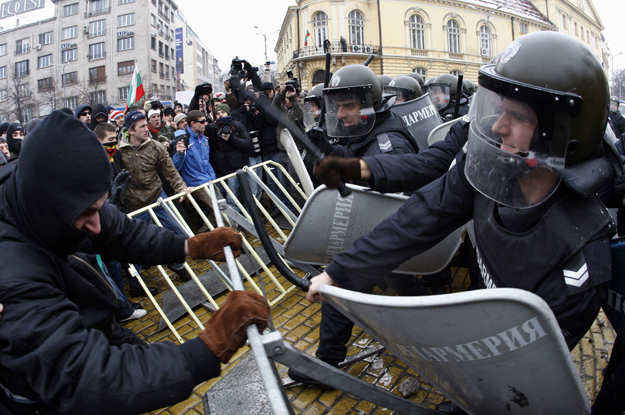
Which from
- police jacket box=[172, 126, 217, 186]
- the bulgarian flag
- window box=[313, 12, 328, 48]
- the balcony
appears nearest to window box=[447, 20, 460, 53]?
window box=[313, 12, 328, 48]

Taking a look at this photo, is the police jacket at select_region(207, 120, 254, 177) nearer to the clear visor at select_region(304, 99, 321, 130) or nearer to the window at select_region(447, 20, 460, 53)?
the clear visor at select_region(304, 99, 321, 130)

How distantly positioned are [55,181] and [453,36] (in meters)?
45.5

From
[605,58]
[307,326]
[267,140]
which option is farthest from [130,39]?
[605,58]

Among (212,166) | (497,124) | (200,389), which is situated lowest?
(200,389)

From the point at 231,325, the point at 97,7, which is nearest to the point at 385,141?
the point at 231,325

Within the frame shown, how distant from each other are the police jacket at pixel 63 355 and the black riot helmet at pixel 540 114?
1.25m

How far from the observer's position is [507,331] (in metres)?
0.99

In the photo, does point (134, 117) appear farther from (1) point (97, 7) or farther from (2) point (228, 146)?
(1) point (97, 7)

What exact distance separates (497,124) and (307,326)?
8.24 feet

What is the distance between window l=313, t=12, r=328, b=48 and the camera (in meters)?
37.7

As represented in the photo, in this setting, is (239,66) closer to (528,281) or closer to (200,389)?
(200,389)

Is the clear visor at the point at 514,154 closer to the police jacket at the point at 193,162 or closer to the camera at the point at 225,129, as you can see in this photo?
the police jacket at the point at 193,162

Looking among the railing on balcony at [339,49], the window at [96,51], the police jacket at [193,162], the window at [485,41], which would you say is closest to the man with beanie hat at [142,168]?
the police jacket at [193,162]

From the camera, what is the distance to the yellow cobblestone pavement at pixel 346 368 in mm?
2426
